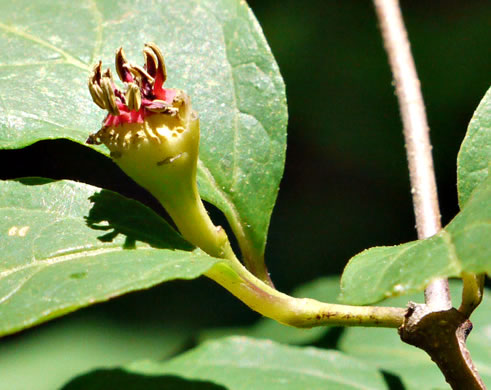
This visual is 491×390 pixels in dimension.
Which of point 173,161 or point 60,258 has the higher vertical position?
point 173,161

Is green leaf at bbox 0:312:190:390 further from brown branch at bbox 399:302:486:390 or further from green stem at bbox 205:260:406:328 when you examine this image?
brown branch at bbox 399:302:486:390

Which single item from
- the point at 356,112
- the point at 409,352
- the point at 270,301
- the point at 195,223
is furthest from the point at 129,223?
the point at 356,112

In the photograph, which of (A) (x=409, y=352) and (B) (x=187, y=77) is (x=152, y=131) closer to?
(B) (x=187, y=77)

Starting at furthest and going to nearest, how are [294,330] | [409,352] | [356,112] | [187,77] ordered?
[356,112], [294,330], [409,352], [187,77]

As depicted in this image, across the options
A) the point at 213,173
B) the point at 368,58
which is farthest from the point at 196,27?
the point at 368,58

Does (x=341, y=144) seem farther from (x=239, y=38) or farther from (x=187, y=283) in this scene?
(x=239, y=38)

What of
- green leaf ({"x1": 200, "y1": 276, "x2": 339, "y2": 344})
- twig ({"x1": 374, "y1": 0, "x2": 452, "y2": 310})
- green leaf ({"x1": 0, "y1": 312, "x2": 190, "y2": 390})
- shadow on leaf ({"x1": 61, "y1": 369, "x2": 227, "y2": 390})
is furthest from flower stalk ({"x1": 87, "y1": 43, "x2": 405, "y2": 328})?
green leaf ({"x1": 0, "y1": 312, "x2": 190, "y2": 390})
